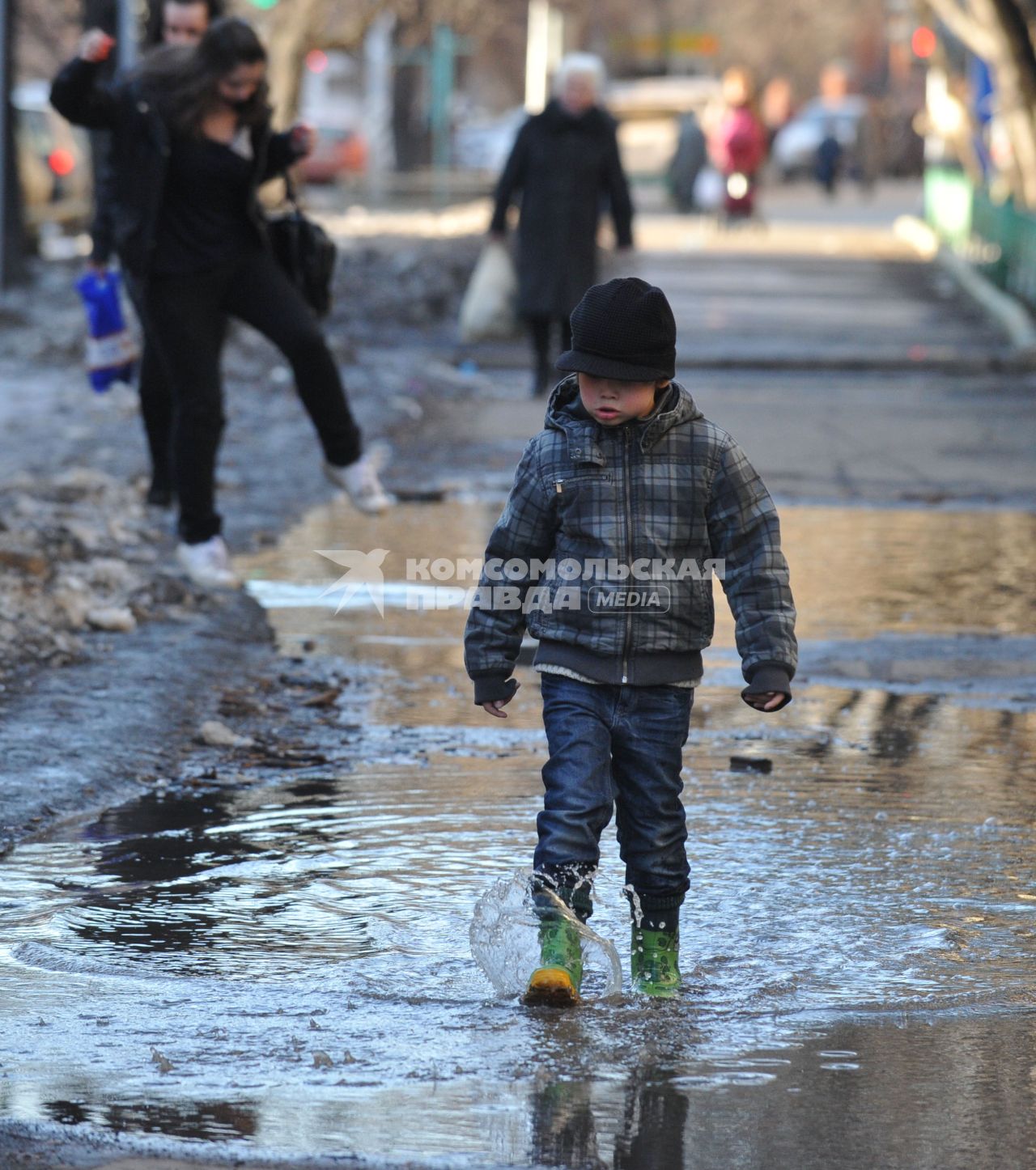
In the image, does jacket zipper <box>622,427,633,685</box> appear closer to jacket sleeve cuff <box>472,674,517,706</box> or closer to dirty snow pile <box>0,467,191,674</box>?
jacket sleeve cuff <box>472,674,517,706</box>

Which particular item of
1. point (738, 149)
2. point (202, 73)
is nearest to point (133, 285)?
point (202, 73)

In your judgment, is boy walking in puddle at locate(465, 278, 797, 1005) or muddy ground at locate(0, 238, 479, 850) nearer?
boy walking in puddle at locate(465, 278, 797, 1005)

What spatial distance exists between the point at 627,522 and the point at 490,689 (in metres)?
0.40

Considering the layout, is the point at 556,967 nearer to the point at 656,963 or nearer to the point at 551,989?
the point at 551,989

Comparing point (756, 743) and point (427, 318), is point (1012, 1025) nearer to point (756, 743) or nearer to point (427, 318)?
point (756, 743)

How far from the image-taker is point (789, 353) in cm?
1672

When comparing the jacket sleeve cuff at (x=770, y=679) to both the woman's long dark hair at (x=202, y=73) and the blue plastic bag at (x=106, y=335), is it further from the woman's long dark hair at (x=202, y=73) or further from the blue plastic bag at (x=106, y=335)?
the blue plastic bag at (x=106, y=335)

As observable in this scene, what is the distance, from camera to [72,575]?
744cm

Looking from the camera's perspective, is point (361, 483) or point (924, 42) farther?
point (924, 42)

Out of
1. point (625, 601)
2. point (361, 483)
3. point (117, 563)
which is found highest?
point (625, 601)

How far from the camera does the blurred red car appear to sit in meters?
53.3

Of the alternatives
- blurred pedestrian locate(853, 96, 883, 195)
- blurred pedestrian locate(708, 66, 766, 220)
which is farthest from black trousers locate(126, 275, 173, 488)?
blurred pedestrian locate(853, 96, 883, 195)

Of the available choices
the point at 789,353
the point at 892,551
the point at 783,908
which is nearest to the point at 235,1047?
the point at 783,908

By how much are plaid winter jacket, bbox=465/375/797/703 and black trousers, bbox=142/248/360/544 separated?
343cm
